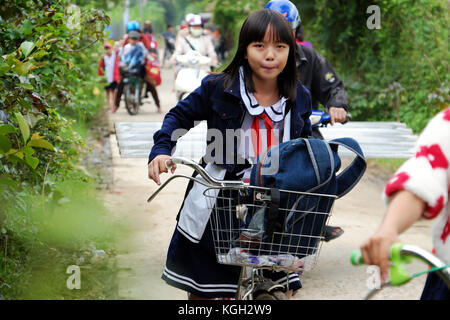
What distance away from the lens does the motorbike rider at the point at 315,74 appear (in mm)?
5262

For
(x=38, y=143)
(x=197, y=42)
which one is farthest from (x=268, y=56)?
(x=197, y=42)

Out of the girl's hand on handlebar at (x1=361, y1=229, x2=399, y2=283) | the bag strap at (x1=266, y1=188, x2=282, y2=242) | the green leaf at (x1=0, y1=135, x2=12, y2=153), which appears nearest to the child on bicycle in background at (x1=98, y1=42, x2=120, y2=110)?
the green leaf at (x1=0, y1=135, x2=12, y2=153)

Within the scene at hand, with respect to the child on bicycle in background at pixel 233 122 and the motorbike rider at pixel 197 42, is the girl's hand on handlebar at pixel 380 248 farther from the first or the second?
the motorbike rider at pixel 197 42

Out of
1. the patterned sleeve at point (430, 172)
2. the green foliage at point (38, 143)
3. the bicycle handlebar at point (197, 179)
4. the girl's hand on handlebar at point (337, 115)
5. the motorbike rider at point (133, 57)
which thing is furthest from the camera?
the motorbike rider at point (133, 57)

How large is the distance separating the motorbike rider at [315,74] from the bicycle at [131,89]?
9462 millimetres

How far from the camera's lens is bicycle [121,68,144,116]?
15.0 metres

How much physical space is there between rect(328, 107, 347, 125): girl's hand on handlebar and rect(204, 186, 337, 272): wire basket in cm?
169

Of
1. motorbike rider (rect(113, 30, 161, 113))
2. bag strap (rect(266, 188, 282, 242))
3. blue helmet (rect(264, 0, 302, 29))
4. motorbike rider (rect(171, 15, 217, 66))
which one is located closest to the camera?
bag strap (rect(266, 188, 282, 242))

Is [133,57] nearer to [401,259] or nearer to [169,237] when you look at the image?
[169,237]

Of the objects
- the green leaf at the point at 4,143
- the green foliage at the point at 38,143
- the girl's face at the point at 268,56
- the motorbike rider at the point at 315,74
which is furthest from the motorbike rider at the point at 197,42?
the green leaf at the point at 4,143

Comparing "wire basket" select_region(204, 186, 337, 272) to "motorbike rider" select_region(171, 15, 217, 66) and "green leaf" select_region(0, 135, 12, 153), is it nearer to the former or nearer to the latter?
"green leaf" select_region(0, 135, 12, 153)

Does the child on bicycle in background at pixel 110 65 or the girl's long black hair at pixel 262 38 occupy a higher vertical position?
the girl's long black hair at pixel 262 38

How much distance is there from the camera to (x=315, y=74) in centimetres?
565

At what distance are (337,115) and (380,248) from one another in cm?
299
